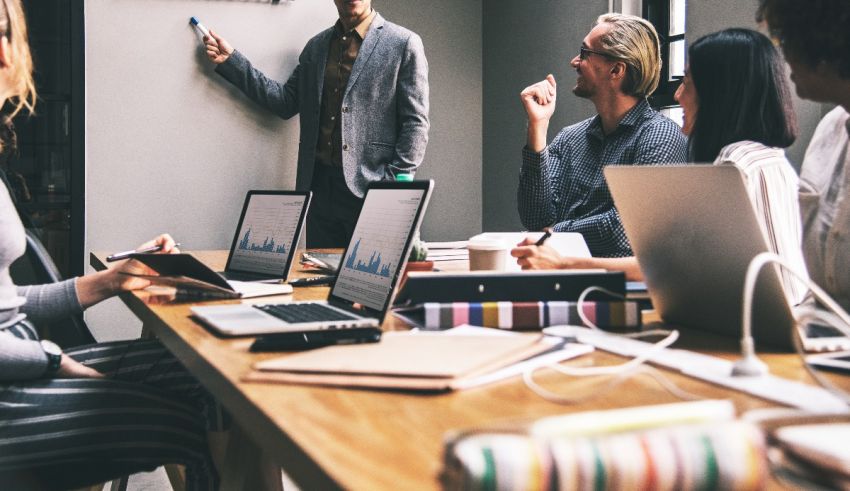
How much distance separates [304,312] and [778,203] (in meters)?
0.78

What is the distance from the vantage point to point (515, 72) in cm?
488

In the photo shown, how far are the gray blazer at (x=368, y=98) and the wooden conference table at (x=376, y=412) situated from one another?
2.15m

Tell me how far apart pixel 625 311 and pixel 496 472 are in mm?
760

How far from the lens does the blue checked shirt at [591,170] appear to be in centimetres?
228

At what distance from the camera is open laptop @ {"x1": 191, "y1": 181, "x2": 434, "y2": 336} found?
110cm

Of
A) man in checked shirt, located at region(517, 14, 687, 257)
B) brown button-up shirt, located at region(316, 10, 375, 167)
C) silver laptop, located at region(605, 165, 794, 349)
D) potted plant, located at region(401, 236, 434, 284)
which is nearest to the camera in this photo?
silver laptop, located at region(605, 165, 794, 349)

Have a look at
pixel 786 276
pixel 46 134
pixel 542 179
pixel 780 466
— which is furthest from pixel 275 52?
pixel 780 466

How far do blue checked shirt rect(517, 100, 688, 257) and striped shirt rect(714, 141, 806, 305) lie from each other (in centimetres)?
87

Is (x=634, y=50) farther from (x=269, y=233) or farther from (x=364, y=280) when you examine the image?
(x=364, y=280)

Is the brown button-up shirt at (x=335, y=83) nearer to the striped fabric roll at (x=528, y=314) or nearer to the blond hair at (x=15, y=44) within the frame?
the blond hair at (x=15, y=44)

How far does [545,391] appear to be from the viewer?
745 mm

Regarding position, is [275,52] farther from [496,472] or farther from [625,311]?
[496,472]

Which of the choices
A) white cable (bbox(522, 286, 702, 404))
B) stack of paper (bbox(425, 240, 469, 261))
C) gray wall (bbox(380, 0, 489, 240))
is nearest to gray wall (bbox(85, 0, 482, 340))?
stack of paper (bbox(425, 240, 469, 261))

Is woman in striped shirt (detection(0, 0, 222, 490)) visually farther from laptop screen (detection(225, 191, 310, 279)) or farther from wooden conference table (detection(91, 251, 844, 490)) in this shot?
laptop screen (detection(225, 191, 310, 279))
